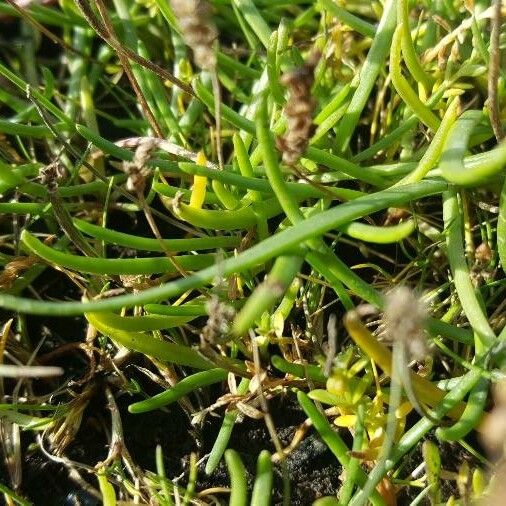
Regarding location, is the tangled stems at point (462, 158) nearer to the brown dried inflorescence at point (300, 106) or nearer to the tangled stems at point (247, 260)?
the tangled stems at point (247, 260)

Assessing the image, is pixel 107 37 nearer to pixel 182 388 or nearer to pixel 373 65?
pixel 373 65

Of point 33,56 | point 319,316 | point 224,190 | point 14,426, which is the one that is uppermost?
point 33,56

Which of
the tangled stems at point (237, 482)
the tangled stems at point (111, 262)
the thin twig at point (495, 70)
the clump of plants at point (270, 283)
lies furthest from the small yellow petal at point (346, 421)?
the thin twig at point (495, 70)

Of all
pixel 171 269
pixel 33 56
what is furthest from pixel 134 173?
pixel 33 56

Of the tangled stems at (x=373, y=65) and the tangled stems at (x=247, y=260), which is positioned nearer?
the tangled stems at (x=247, y=260)

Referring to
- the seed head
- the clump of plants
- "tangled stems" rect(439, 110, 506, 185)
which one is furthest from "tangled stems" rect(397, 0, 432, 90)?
the seed head

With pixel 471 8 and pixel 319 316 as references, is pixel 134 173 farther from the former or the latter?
pixel 471 8

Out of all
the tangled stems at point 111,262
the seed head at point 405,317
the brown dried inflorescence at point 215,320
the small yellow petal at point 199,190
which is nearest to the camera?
the seed head at point 405,317

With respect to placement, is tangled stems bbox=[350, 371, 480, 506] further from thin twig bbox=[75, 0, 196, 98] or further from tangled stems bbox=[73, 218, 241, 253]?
thin twig bbox=[75, 0, 196, 98]
